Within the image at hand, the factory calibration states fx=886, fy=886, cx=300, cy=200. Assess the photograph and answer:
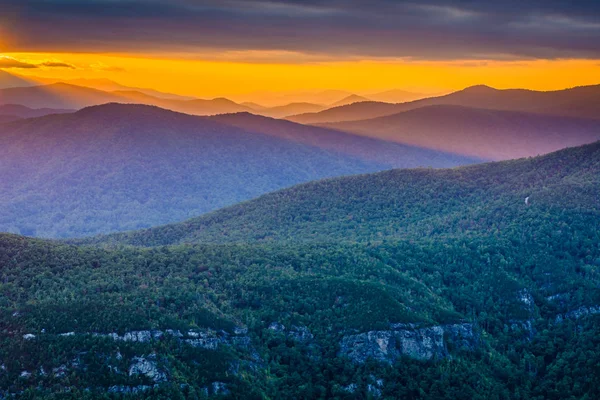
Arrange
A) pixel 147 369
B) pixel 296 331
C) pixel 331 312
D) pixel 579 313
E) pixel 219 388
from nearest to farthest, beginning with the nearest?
pixel 147 369
pixel 219 388
pixel 296 331
pixel 331 312
pixel 579 313

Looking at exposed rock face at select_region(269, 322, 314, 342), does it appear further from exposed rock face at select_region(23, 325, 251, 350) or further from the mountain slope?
the mountain slope

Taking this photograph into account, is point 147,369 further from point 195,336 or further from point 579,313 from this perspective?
point 579,313

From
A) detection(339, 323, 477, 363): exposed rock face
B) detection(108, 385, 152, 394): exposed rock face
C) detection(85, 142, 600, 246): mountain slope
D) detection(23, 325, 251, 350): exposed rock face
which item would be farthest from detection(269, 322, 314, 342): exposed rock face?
detection(85, 142, 600, 246): mountain slope

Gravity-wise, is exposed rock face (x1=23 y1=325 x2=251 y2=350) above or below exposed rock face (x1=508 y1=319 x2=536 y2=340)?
above

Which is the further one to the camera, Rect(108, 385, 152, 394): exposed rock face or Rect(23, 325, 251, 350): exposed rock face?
Rect(23, 325, 251, 350): exposed rock face

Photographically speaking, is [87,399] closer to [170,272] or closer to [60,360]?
[60,360]

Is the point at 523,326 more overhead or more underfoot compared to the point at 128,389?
more underfoot

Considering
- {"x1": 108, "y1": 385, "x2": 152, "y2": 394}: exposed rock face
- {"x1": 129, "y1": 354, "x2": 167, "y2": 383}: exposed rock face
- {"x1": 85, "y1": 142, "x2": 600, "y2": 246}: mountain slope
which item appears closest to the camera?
{"x1": 108, "y1": 385, "x2": 152, "y2": 394}: exposed rock face

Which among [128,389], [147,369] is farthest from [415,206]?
[128,389]
